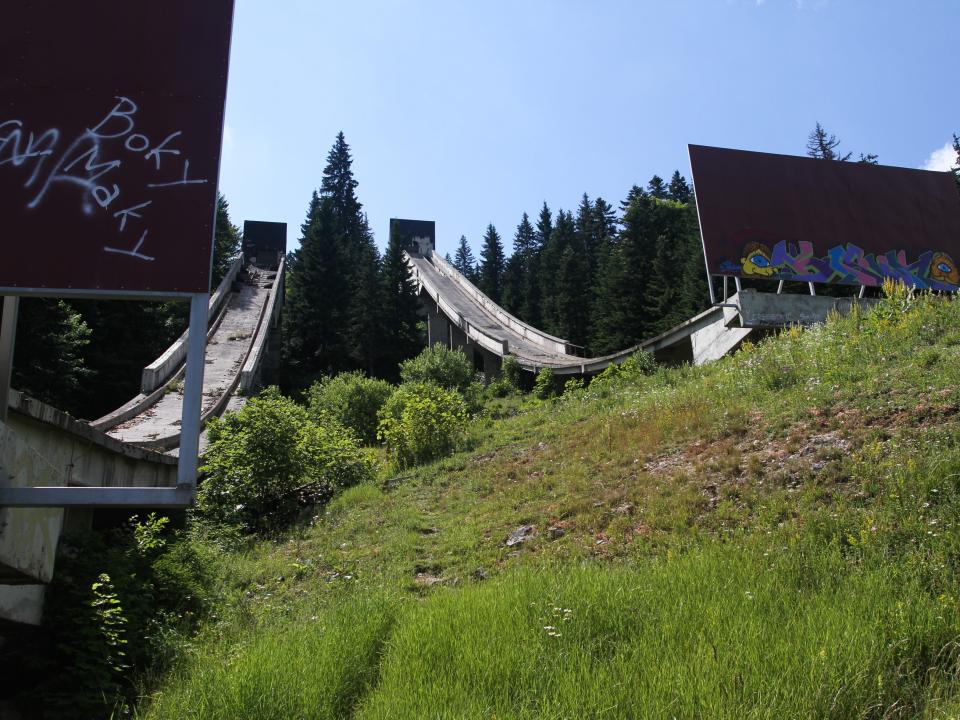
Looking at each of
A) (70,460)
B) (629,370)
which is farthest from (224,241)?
(70,460)

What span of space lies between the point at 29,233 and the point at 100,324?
30.4 m

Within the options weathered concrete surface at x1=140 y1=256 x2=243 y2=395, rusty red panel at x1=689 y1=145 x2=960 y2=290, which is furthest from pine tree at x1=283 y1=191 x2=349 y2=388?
rusty red panel at x1=689 y1=145 x2=960 y2=290

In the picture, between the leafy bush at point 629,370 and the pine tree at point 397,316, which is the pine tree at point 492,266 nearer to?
the pine tree at point 397,316

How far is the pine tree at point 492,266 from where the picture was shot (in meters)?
66.0

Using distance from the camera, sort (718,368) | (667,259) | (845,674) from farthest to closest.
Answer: (667,259), (718,368), (845,674)

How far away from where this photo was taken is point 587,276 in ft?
160

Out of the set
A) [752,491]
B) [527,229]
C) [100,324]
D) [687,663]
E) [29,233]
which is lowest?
[687,663]

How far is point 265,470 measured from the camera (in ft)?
42.3

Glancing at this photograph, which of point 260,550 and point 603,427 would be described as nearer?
point 260,550

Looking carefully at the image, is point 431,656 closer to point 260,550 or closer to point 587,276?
point 260,550

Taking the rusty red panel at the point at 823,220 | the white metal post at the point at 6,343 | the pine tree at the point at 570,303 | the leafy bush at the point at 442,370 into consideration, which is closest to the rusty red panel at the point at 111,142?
the white metal post at the point at 6,343

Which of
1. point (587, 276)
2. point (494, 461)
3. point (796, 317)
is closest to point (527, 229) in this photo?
point (587, 276)

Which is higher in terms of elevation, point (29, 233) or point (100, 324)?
point (100, 324)

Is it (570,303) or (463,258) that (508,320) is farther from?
(463,258)
